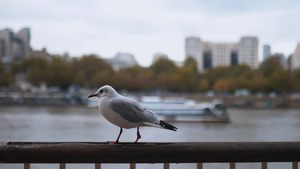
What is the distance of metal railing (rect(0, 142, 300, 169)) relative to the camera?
71.7 inches

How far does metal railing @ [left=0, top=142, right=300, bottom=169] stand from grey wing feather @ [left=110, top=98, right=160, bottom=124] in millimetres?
157

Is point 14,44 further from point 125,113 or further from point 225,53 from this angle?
point 225,53

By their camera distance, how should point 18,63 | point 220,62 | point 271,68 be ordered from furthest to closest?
1. point 220,62
2. point 271,68
3. point 18,63

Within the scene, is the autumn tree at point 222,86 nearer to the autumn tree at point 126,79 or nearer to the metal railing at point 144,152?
the autumn tree at point 126,79

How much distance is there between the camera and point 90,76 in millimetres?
53938

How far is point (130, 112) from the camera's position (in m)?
2.03

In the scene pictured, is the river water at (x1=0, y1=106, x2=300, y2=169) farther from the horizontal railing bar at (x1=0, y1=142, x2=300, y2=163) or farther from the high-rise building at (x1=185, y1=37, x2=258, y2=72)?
the high-rise building at (x1=185, y1=37, x2=258, y2=72)

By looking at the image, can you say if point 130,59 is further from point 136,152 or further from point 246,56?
point 136,152

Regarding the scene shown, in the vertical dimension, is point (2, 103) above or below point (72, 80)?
below

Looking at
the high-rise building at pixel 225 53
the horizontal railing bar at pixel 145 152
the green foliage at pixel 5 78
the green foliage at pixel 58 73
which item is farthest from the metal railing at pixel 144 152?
the high-rise building at pixel 225 53

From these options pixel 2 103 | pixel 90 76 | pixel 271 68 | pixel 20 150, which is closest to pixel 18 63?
pixel 2 103

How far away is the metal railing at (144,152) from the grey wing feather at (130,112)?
0.51 feet

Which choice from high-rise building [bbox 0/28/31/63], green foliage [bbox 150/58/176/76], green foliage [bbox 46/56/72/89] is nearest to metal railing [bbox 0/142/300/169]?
high-rise building [bbox 0/28/31/63]

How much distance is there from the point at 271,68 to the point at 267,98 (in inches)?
446
